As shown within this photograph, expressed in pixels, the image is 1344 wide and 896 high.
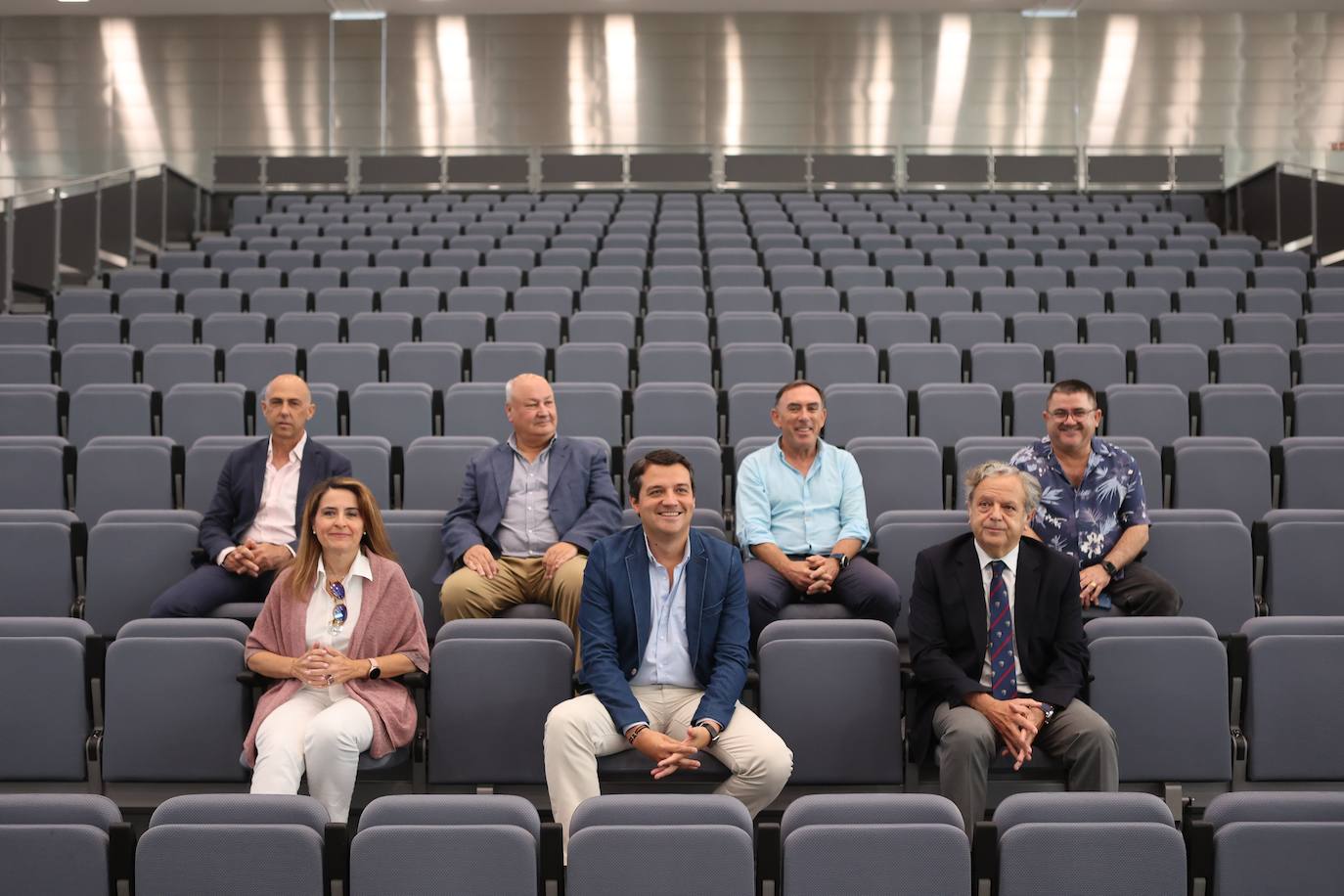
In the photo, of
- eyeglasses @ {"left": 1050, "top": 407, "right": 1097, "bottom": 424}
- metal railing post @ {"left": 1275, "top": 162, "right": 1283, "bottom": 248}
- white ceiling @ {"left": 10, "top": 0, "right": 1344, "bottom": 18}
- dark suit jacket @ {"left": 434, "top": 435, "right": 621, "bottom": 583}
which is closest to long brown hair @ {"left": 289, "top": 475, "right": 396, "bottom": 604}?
dark suit jacket @ {"left": 434, "top": 435, "right": 621, "bottom": 583}

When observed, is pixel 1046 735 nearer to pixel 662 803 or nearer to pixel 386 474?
→ pixel 662 803

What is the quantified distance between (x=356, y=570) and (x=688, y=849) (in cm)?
110

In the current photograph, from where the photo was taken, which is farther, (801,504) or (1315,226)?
(1315,226)

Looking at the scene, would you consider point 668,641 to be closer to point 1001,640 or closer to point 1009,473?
point 1001,640

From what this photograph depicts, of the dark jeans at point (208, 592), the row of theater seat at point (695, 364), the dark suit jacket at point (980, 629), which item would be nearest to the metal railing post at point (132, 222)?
the row of theater seat at point (695, 364)

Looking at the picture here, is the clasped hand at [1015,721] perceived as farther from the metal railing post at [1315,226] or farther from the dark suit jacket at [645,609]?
the metal railing post at [1315,226]

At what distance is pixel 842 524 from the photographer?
335 centimetres

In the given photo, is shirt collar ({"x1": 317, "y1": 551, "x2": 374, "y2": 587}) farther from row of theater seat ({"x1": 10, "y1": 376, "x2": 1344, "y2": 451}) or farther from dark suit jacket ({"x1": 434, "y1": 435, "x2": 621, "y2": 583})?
row of theater seat ({"x1": 10, "y1": 376, "x2": 1344, "y2": 451})

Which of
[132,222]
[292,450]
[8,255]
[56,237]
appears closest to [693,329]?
[292,450]

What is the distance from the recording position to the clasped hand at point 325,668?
2469 mm

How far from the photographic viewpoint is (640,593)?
261 cm

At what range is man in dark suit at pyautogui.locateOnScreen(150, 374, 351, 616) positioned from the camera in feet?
10.6

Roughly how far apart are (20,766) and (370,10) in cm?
1065

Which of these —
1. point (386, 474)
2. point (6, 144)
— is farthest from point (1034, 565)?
Answer: point (6, 144)
